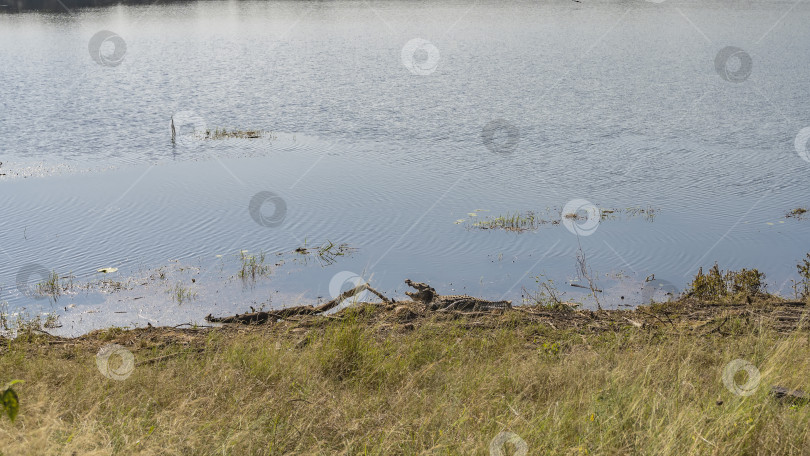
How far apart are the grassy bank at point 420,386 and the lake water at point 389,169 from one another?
85.1 inches

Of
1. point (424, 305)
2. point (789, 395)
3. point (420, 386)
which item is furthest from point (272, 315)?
point (789, 395)

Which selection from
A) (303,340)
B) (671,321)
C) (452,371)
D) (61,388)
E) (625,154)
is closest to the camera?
(61,388)

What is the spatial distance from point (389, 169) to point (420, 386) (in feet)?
33.9

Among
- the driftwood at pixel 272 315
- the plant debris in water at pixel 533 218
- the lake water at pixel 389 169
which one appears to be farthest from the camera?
the plant debris in water at pixel 533 218

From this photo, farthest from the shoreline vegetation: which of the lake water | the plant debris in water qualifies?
the plant debris in water

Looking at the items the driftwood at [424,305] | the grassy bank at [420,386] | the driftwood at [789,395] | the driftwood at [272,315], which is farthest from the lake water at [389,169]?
the driftwood at [789,395]

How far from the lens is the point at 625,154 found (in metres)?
16.3

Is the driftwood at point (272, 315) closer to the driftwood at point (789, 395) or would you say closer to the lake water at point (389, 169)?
the lake water at point (389, 169)

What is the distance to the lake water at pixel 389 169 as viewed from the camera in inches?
396

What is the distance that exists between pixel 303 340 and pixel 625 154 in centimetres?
1175

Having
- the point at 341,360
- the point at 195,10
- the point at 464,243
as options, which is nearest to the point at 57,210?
the point at 464,243

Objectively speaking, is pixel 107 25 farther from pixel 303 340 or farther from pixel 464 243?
pixel 303 340

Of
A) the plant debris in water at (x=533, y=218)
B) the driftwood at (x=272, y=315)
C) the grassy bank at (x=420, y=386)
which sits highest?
the plant debris in water at (x=533, y=218)

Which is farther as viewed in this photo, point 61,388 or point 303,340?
point 303,340
